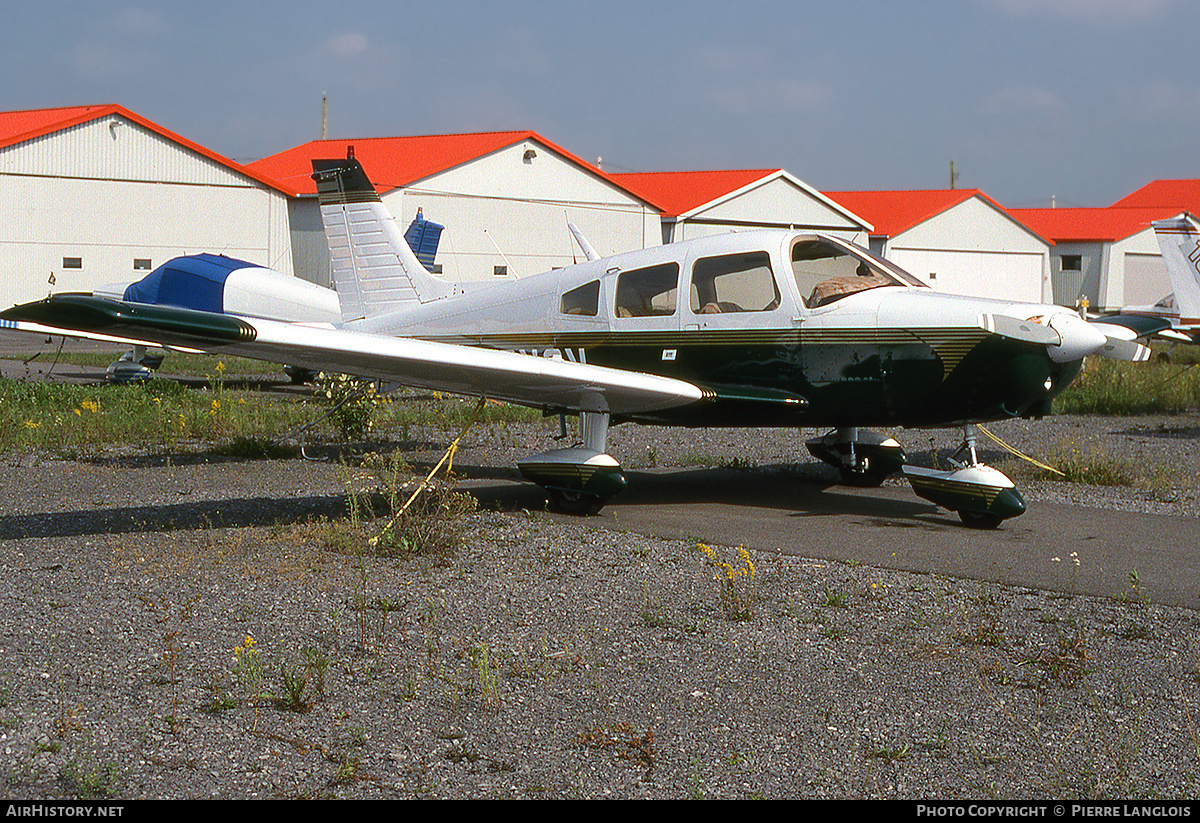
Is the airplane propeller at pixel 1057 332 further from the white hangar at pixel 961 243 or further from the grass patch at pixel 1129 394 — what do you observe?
the white hangar at pixel 961 243

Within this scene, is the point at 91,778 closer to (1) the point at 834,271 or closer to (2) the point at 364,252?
(1) the point at 834,271

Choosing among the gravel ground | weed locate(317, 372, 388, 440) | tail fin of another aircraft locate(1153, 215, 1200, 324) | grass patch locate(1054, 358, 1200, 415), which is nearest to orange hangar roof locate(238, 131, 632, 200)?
weed locate(317, 372, 388, 440)

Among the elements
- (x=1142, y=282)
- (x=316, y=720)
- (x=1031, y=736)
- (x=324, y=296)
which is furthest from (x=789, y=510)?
(x=1142, y=282)

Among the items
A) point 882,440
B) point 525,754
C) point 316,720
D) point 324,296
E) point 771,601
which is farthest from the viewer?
point 324,296

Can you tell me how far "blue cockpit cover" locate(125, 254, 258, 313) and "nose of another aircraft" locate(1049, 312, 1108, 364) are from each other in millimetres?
12116

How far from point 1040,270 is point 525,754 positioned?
45753 mm

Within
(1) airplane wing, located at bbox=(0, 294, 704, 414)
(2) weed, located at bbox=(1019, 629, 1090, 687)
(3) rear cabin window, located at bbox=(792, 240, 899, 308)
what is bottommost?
(2) weed, located at bbox=(1019, 629, 1090, 687)

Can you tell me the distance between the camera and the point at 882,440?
9594 millimetres

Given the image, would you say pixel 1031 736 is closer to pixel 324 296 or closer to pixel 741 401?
pixel 741 401

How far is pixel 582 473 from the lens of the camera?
26.5 feet

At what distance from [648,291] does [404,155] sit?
25478 millimetres

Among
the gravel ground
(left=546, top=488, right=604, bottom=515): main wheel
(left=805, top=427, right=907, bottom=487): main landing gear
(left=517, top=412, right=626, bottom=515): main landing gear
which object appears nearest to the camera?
the gravel ground

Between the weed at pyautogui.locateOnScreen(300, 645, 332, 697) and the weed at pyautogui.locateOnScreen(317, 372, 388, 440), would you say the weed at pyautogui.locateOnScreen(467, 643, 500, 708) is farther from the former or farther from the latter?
the weed at pyautogui.locateOnScreen(317, 372, 388, 440)

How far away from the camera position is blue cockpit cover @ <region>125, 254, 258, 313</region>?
52.5ft
